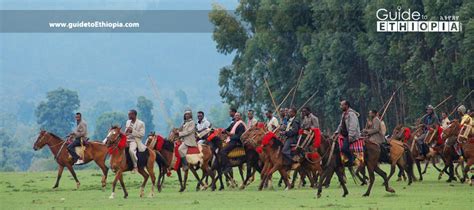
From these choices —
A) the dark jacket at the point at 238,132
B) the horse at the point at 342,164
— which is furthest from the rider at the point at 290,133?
the horse at the point at 342,164

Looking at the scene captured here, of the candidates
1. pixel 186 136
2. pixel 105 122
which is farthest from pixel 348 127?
pixel 105 122

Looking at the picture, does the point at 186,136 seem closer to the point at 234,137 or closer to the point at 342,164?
the point at 234,137

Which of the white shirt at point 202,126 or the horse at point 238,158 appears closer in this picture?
the horse at point 238,158

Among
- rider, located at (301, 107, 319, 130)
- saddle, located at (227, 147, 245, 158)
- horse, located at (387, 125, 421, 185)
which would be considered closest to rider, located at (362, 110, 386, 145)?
horse, located at (387, 125, 421, 185)

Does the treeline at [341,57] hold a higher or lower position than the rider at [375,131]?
higher

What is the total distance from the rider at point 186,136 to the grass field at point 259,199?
1.06m

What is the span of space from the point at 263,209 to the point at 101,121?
6455 inches

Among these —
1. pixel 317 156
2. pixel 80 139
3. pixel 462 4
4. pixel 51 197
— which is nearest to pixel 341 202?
pixel 317 156

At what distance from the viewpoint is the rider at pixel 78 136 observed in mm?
39188

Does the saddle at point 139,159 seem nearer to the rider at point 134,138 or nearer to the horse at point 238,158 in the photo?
the rider at point 134,138

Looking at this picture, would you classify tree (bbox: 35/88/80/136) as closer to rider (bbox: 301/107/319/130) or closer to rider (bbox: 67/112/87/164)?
rider (bbox: 67/112/87/164)

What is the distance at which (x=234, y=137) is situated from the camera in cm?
3722

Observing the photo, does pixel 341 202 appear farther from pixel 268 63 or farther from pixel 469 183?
pixel 268 63

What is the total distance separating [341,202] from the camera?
28719 millimetres
